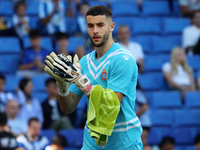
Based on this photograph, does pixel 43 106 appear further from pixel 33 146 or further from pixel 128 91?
pixel 128 91

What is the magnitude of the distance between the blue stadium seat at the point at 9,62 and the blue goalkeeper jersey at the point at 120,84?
5467 mm

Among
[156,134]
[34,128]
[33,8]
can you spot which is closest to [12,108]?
[34,128]

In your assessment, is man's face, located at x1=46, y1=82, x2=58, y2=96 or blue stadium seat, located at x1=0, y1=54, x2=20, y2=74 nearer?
man's face, located at x1=46, y1=82, x2=58, y2=96

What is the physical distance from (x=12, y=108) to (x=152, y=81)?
3.27 metres

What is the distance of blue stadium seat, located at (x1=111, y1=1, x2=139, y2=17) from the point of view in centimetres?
1045

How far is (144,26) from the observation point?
32.6 ft

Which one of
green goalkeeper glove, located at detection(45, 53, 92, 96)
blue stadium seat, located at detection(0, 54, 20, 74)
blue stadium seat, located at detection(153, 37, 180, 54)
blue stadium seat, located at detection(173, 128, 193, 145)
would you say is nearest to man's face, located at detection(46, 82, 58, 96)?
blue stadium seat, located at detection(0, 54, 20, 74)

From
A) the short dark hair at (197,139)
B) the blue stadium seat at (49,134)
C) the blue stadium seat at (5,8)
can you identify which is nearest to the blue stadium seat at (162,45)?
the short dark hair at (197,139)

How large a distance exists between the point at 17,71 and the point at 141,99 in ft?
9.23

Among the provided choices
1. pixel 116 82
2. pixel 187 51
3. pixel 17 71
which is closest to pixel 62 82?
pixel 116 82

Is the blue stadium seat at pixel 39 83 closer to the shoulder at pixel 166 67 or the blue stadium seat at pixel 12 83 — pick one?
the blue stadium seat at pixel 12 83

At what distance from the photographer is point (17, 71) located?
8.26 metres

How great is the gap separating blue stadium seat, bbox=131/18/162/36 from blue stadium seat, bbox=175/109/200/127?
2.85m

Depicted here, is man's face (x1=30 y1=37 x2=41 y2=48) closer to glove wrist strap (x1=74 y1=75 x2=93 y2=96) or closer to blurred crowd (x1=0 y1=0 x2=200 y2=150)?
blurred crowd (x1=0 y1=0 x2=200 y2=150)
